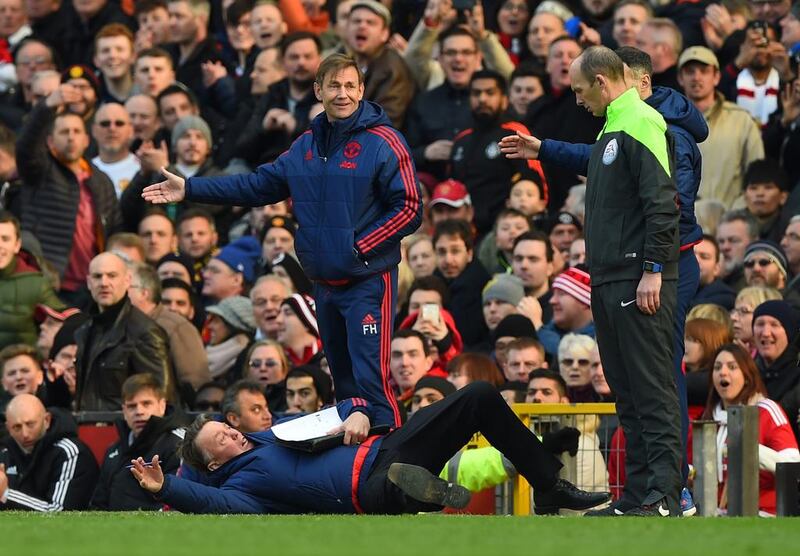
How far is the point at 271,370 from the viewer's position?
1511 centimetres

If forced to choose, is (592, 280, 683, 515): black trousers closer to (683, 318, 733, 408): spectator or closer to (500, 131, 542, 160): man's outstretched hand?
(500, 131, 542, 160): man's outstretched hand

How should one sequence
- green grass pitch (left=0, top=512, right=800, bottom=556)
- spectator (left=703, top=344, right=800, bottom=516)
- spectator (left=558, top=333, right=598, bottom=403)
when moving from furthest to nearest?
spectator (left=558, top=333, right=598, bottom=403), spectator (left=703, top=344, right=800, bottom=516), green grass pitch (left=0, top=512, right=800, bottom=556)

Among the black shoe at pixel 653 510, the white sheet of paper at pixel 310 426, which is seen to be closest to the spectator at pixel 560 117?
the white sheet of paper at pixel 310 426

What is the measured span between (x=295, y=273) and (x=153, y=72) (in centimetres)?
466

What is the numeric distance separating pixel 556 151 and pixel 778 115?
594 centimetres

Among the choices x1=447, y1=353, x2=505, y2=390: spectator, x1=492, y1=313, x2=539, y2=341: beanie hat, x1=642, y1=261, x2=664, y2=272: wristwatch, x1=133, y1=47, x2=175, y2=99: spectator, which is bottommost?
x1=447, y1=353, x2=505, y2=390: spectator

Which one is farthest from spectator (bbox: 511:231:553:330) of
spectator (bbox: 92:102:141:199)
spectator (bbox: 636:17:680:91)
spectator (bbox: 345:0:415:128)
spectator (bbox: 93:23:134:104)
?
spectator (bbox: 93:23:134:104)

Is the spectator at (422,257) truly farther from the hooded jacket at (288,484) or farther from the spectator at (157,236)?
the hooded jacket at (288,484)

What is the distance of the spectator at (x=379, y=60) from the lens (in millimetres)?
18438

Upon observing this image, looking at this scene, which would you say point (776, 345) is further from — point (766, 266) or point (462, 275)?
point (462, 275)

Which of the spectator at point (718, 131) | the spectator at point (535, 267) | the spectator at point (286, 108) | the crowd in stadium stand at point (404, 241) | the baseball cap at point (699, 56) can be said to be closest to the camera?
the crowd in stadium stand at point (404, 241)

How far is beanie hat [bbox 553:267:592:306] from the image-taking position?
1447cm

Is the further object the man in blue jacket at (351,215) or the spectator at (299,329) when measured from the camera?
the spectator at (299,329)

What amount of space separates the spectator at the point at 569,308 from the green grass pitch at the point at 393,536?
492 centimetres
